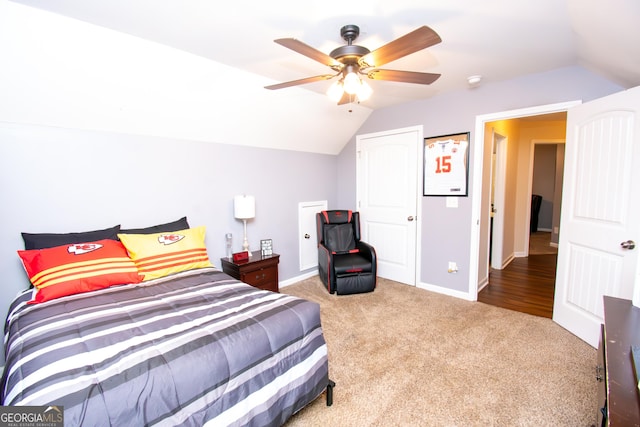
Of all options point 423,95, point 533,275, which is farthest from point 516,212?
point 423,95

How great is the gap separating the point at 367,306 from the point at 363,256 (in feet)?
2.48

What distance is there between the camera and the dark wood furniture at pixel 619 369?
883 millimetres

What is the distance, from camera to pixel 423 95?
3449mm

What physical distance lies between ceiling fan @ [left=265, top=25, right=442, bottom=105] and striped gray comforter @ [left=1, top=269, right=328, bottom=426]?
1485 millimetres

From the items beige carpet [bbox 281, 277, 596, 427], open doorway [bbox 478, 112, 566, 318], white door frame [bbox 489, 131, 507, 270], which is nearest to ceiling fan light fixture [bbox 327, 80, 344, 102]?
beige carpet [bbox 281, 277, 596, 427]

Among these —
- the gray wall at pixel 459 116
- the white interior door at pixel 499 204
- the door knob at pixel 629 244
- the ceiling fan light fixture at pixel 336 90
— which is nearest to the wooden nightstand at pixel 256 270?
the ceiling fan light fixture at pixel 336 90

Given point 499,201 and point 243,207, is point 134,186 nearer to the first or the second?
point 243,207

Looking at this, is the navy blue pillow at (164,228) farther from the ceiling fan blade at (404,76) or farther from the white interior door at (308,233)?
the ceiling fan blade at (404,76)

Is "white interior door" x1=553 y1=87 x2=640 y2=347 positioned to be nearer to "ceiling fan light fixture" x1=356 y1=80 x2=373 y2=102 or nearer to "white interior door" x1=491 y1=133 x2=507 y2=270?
"white interior door" x1=491 y1=133 x2=507 y2=270

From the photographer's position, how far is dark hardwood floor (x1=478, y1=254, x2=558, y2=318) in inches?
126

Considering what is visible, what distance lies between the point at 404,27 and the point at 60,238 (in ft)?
9.73

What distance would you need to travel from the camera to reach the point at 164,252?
2346mm

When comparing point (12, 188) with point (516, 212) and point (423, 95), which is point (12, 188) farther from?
point (516, 212)

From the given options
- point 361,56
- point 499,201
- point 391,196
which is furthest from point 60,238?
point 499,201
